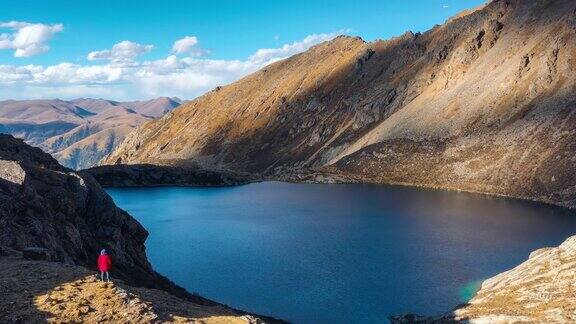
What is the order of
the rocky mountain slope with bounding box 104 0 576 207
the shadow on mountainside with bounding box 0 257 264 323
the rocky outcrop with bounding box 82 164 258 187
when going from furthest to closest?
the rocky outcrop with bounding box 82 164 258 187
the rocky mountain slope with bounding box 104 0 576 207
the shadow on mountainside with bounding box 0 257 264 323

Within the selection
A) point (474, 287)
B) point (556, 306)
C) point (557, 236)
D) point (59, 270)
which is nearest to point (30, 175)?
point (59, 270)

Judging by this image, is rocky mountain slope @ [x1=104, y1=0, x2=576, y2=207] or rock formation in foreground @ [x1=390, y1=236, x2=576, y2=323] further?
rocky mountain slope @ [x1=104, y1=0, x2=576, y2=207]

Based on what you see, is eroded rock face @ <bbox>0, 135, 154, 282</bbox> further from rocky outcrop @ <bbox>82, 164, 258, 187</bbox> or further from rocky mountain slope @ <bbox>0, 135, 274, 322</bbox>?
rocky outcrop @ <bbox>82, 164, 258, 187</bbox>

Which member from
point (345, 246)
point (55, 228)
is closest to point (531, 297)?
point (55, 228)

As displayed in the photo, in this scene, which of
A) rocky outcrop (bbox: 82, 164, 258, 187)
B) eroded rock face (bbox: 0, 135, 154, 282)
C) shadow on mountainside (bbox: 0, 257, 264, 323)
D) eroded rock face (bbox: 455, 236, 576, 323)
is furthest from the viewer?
rocky outcrop (bbox: 82, 164, 258, 187)

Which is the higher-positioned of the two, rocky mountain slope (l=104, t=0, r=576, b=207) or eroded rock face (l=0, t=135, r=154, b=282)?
rocky mountain slope (l=104, t=0, r=576, b=207)

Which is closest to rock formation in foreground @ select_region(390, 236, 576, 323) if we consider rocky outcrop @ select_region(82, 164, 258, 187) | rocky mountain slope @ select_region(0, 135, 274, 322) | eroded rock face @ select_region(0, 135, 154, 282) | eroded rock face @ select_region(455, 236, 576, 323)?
eroded rock face @ select_region(455, 236, 576, 323)
